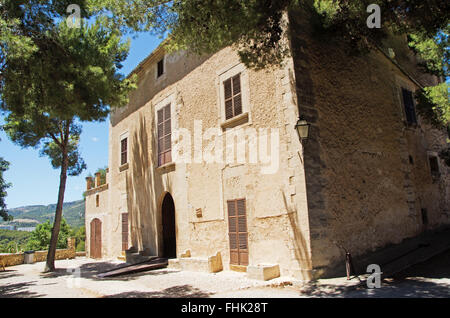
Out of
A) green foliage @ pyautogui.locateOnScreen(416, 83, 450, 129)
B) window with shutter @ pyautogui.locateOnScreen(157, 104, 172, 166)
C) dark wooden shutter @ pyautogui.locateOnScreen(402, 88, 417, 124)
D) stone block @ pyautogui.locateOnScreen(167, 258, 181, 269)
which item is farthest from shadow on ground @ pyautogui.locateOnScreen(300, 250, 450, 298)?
window with shutter @ pyautogui.locateOnScreen(157, 104, 172, 166)

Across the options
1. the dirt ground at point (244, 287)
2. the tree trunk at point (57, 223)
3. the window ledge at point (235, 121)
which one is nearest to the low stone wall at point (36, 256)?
the tree trunk at point (57, 223)

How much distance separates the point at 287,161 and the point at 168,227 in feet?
21.0

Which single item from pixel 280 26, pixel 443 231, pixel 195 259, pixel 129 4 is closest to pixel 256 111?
pixel 280 26

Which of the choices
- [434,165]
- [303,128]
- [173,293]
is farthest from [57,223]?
[434,165]

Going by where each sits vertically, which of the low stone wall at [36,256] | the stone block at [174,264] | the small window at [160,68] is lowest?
the low stone wall at [36,256]

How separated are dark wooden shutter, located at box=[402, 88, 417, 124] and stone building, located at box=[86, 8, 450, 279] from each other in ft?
0.14

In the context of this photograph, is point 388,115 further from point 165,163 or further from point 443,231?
point 165,163

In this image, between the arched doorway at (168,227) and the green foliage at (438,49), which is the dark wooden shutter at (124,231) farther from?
the green foliage at (438,49)

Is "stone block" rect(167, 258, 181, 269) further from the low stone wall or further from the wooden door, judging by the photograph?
the low stone wall

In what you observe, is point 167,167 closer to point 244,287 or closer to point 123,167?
point 123,167

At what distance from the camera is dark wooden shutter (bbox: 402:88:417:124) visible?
1137cm

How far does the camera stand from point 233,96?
9.24 meters

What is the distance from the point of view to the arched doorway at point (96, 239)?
1691 cm

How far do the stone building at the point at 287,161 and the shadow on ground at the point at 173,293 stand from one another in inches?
64.0
